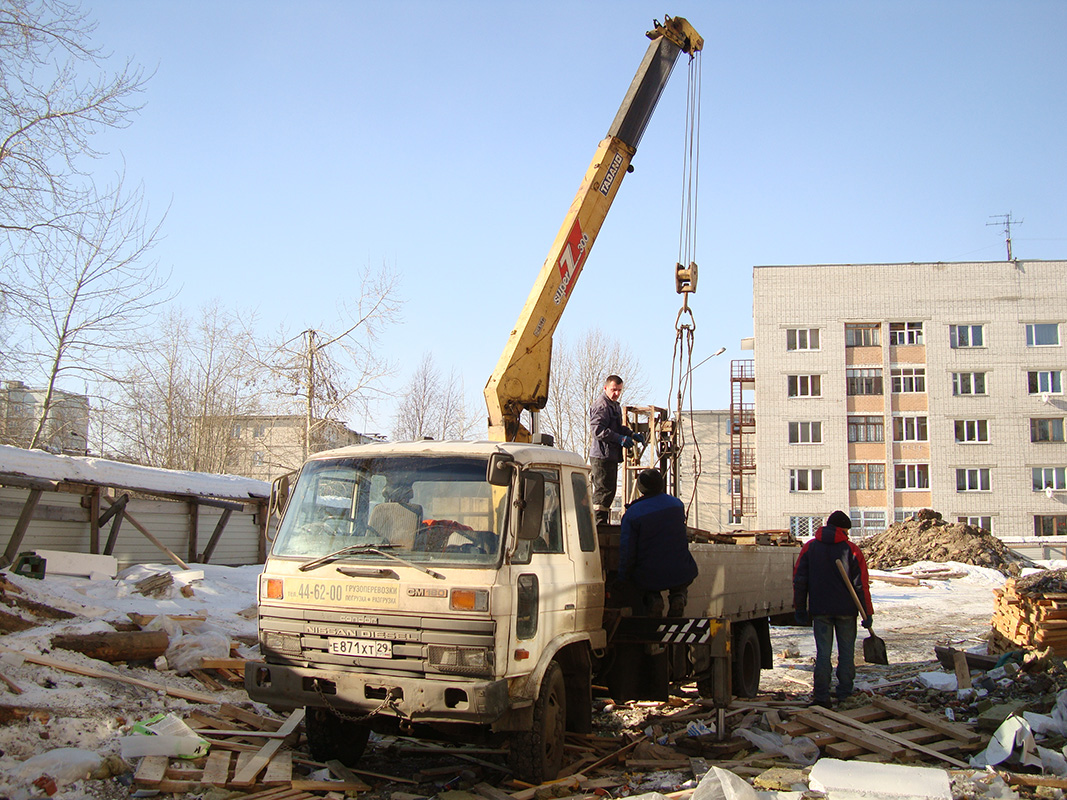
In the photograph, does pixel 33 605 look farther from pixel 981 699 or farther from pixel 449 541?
pixel 981 699

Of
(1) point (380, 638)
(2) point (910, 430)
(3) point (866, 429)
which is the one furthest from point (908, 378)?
(1) point (380, 638)

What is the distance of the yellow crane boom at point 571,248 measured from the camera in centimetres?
898

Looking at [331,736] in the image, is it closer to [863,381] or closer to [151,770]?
[151,770]

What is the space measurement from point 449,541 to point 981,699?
5617mm

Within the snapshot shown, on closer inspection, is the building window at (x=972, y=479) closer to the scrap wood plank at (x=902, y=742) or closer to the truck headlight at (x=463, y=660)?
the scrap wood plank at (x=902, y=742)

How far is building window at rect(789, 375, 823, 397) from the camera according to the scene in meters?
42.6

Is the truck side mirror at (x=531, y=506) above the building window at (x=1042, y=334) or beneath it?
beneath

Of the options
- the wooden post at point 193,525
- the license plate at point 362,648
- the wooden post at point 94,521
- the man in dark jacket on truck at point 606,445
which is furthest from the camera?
the wooden post at point 193,525

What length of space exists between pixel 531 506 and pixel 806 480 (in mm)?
38747

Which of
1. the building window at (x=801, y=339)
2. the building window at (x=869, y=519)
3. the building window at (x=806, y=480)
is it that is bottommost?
the building window at (x=869, y=519)

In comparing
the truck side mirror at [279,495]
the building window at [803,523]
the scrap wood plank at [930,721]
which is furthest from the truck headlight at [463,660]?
the building window at [803,523]

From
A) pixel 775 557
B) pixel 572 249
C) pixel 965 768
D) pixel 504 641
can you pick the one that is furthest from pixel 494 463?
pixel 775 557

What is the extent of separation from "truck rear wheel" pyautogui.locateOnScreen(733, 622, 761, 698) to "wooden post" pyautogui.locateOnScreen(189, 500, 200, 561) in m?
9.83

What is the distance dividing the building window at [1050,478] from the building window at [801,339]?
1199 cm
